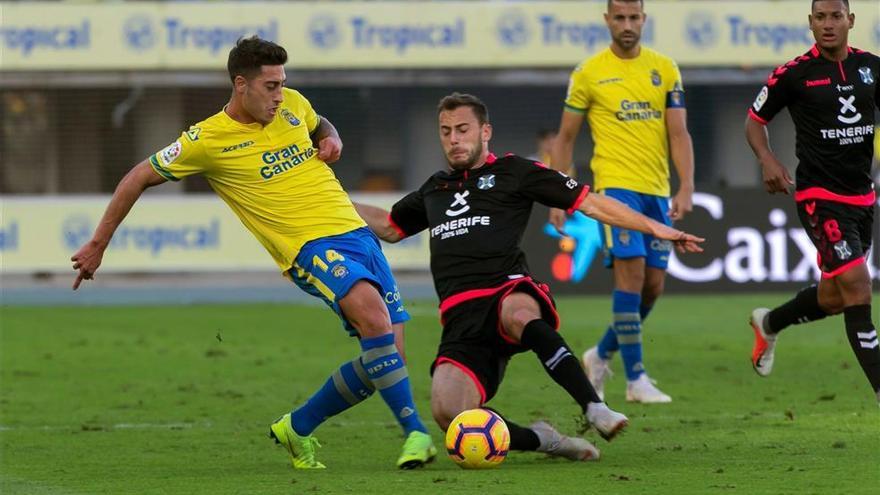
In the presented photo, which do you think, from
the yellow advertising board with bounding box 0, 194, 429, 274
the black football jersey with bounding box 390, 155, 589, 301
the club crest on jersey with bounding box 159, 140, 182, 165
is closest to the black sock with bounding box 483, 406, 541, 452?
the black football jersey with bounding box 390, 155, 589, 301

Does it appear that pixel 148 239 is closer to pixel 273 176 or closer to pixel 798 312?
pixel 798 312

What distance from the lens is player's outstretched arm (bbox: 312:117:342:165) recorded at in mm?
8086

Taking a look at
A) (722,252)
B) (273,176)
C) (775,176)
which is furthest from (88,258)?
(722,252)

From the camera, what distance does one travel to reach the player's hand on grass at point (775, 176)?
866 cm

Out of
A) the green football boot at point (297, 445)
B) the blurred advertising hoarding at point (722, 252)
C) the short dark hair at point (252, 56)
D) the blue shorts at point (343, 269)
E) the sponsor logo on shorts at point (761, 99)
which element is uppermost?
the short dark hair at point (252, 56)

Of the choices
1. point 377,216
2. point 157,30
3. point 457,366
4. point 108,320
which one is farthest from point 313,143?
point 157,30

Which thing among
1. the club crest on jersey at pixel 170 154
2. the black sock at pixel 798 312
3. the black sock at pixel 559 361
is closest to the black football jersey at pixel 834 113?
the black sock at pixel 798 312

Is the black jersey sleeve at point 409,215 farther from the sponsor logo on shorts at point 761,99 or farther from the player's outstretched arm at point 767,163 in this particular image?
the sponsor logo on shorts at point 761,99

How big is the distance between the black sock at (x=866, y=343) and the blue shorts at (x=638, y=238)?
1850 millimetres

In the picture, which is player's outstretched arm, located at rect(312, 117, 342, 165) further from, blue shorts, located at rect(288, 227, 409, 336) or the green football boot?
the green football boot

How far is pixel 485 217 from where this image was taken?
8.01 meters

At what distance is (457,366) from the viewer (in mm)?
7887

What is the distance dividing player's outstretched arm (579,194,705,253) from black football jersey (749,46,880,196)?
58.7 inches

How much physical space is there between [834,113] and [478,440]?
2734 millimetres
